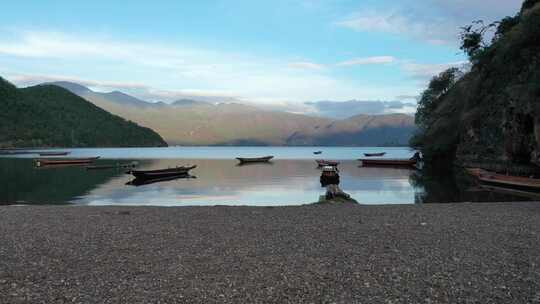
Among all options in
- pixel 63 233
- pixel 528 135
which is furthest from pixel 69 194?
pixel 528 135

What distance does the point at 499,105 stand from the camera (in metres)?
52.5

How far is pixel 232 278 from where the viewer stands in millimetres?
10039

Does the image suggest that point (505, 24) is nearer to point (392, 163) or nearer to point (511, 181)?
point (511, 181)

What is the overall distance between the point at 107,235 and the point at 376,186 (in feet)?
126

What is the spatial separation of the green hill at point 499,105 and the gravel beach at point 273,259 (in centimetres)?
2648

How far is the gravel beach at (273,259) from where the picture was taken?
9000mm

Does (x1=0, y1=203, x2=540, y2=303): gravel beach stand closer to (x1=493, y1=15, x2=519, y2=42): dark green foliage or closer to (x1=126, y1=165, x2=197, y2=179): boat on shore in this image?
(x1=126, y1=165, x2=197, y2=179): boat on shore

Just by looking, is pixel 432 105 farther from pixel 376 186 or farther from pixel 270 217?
pixel 270 217

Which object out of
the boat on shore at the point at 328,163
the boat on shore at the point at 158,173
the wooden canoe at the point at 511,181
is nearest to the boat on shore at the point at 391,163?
the boat on shore at the point at 328,163

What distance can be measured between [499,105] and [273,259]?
159ft

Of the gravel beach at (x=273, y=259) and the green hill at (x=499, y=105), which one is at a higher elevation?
the green hill at (x=499, y=105)

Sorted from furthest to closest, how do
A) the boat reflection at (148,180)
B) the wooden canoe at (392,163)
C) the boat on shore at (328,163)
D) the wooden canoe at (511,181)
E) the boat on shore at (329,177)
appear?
1. the wooden canoe at (392,163)
2. the boat on shore at (328,163)
3. the boat reflection at (148,180)
4. the boat on shore at (329,177)
5. the wooden canoe at (511,181)

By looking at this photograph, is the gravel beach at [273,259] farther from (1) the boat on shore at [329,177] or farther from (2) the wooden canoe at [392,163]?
(2) the wooden canoe at [392,163]

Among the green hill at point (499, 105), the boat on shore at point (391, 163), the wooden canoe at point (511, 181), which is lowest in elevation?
the boat on shore at point (391, 163)
